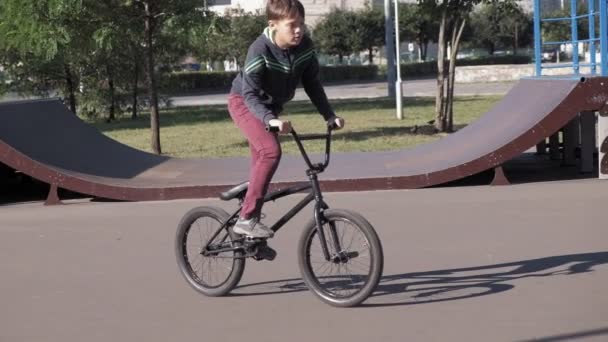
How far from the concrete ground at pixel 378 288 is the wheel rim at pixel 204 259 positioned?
0.16 meters

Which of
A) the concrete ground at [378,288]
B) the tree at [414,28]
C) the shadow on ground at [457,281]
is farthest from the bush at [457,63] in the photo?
the shadow on ground at [457,281]

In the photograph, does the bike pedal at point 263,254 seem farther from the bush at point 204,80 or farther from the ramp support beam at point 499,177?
the bush at point 204,80

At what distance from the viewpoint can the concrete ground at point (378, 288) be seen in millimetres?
5883

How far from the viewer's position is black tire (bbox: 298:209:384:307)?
595 centimetres

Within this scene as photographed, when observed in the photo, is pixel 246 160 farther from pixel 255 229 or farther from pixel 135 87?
pixel 135 87

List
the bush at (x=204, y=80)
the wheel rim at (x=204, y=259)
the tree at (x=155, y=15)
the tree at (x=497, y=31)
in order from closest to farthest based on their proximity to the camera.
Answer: the wheel rim at (x=204, y=259) → the tree at (x=155, y=15) → the bush at (x=204, y=80) → the tree at (x=497, y=31)

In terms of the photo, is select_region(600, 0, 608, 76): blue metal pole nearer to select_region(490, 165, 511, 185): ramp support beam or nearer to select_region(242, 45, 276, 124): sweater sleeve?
select_region(490, 165, 511, 185): ramp support beam

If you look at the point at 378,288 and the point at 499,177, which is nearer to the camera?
the point at 378,288

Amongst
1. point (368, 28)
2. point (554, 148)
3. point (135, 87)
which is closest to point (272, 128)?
point (554, 148)

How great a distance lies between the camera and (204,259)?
6.98 m

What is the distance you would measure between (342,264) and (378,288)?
71 cm

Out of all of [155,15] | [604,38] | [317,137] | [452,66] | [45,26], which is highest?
[155,15]

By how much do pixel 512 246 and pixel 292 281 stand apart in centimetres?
195

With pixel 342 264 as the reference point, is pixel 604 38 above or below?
above
